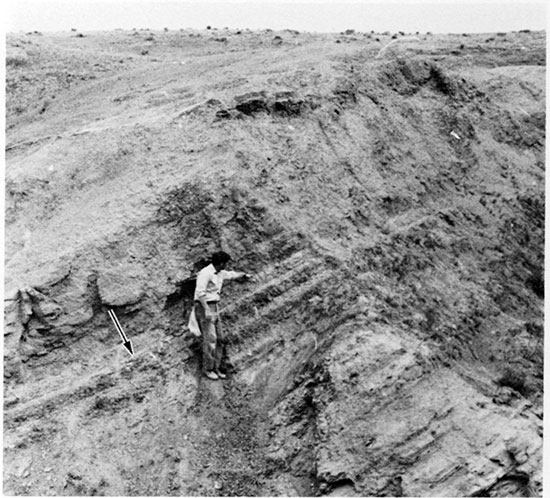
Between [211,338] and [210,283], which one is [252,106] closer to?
[210,283]

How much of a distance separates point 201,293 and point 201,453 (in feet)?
6.18

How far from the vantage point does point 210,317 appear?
1000cm

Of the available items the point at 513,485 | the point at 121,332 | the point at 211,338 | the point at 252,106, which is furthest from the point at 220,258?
the point at 513,485

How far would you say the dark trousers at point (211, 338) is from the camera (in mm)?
10000

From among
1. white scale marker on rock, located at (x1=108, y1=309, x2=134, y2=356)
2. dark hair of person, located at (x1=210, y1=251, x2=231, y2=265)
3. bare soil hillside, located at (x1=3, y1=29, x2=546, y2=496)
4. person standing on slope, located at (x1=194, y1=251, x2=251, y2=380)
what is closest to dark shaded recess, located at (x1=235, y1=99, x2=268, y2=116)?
bare soil hillside, located at (x1=3, y1=29, x2=546, y2=496)

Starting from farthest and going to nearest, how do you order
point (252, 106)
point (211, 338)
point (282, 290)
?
point (252, 106)
point (282, 290)
point (211, 338)

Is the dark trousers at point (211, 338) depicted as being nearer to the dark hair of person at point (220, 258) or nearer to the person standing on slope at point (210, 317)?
the person standing on slope at point (210, 317)

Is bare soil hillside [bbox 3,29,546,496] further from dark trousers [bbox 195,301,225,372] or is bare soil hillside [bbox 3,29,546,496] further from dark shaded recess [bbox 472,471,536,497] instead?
dark trousers [bbox 195,301,225,372]

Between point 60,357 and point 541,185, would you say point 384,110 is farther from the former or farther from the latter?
point 60,357

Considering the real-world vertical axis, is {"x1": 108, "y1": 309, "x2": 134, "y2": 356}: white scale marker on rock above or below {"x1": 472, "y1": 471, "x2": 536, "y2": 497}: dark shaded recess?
above

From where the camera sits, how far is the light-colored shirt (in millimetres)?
9953

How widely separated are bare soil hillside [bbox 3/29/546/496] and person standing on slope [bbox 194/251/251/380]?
0.18m

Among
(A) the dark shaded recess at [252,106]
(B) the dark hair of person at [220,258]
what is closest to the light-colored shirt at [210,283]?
(B) the dark hair of person at [220,258]

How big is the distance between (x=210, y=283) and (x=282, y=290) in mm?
953
